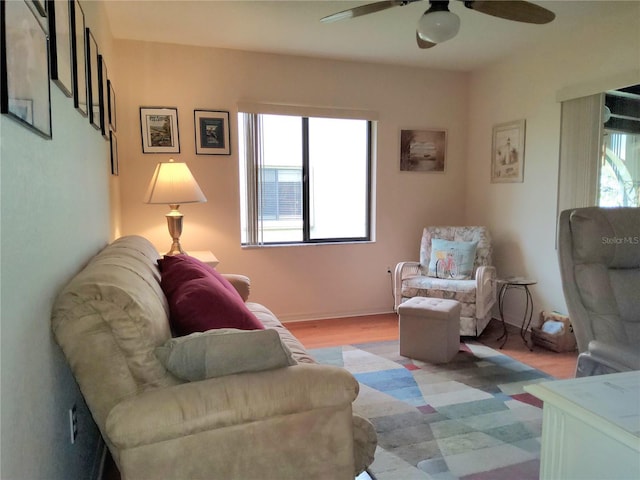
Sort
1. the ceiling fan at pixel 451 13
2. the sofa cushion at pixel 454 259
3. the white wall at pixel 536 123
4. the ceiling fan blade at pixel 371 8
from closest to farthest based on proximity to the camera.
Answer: the ceiling fan at pixel 451 13 < the ceiling fan blade at pixel 371 8 < the white wall at pixel 536 123 < the sofa cushion at pixel 454 259

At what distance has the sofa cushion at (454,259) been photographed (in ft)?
12.8

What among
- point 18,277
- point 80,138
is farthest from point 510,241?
point 18,277

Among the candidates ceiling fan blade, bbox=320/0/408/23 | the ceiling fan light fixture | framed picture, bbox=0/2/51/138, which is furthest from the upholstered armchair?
framed picture, bbox=0/2/51/138

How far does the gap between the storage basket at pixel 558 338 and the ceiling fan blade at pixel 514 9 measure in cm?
221

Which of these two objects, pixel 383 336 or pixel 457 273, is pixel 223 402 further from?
pixel 457 273

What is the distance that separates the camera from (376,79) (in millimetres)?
4309

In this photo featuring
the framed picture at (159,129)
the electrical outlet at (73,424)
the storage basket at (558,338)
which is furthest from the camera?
the framed picture at (159,129)

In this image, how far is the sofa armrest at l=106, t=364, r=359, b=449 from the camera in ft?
3.79

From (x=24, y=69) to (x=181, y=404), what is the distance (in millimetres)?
914

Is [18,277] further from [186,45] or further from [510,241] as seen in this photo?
[510,241]

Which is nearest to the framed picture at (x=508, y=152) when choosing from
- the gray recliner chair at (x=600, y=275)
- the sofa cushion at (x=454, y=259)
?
the sofa cushion at (x=454, y=259)

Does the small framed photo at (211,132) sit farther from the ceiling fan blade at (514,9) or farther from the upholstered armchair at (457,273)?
the ceiling fan blade at (514,9)

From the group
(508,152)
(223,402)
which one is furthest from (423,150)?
(223,402)

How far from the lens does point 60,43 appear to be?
4.47ft
